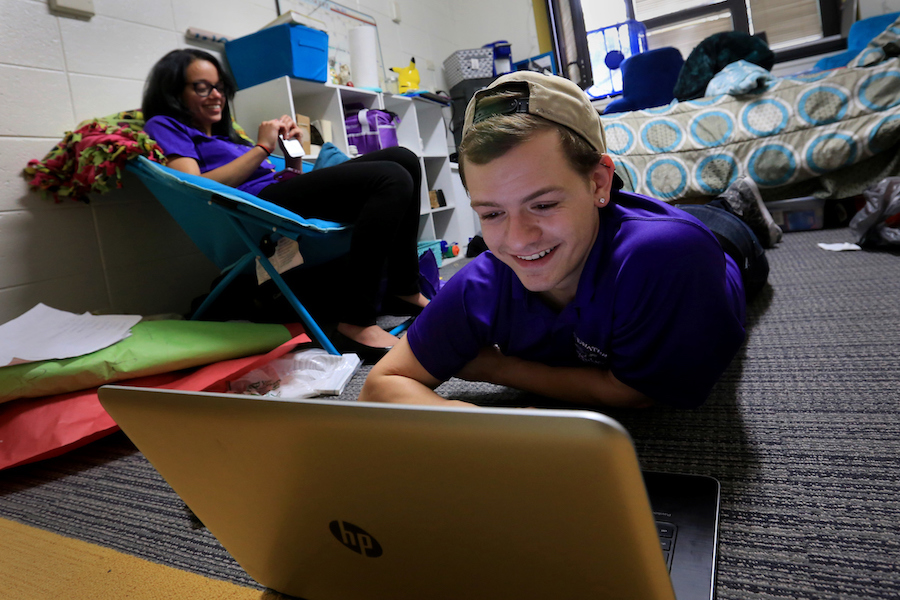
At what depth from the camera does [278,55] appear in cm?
242

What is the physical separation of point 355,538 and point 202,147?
1.88 metres

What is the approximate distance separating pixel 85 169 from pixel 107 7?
0.80 meters

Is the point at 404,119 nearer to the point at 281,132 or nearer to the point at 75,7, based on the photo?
the point at 281,132

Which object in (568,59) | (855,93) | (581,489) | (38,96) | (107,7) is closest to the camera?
(581,489)

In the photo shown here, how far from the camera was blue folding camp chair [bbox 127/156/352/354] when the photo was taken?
4.95ft

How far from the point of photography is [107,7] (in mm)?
2002

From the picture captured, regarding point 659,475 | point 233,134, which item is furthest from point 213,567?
point 233,134

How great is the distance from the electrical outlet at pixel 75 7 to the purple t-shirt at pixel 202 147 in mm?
488

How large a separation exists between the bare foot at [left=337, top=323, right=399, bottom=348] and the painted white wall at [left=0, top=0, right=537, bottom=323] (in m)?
0.95

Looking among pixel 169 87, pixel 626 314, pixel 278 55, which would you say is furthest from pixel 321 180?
pixel 626 314

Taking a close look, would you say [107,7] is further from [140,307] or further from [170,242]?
[140,307]

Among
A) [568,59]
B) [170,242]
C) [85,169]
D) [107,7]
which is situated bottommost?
[170,242]

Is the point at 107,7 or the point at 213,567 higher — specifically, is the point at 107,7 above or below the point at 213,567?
above

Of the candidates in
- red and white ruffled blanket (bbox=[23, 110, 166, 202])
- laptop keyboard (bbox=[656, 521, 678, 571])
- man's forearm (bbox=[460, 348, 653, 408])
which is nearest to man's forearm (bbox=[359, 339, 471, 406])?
man's forearm (bbox=[460, 348, 653, 408])
